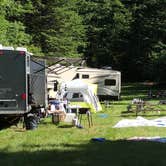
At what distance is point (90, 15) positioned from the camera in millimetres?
71062

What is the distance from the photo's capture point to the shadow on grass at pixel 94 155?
35.9 ft

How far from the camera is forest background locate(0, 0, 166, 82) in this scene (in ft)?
158

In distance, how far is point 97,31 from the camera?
70625 millimetres

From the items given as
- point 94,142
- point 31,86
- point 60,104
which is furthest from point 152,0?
point 94,142

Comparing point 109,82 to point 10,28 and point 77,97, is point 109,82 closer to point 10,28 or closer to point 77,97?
point 10,28

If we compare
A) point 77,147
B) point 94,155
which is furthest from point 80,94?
point 94,155

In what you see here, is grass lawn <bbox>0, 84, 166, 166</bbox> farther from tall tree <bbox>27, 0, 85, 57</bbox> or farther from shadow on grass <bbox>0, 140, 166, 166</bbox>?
tall tree <bbox>27, 0, 85, 57</bbox>

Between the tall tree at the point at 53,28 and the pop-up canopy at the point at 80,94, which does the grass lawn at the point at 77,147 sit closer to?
the pop-up canopy at the point at 80,94

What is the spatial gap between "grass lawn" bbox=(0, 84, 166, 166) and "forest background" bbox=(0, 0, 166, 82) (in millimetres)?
16829

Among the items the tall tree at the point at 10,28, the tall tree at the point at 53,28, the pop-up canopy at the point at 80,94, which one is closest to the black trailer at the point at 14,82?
the pop-up canopy at the point at 80,94

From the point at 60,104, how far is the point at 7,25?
14.4 metres

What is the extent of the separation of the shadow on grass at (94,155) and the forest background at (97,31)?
69.9 feet

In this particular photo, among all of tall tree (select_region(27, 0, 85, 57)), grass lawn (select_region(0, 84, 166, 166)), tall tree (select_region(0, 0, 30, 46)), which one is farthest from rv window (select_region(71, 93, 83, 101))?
tall tree (select_region(27, 0, 85, 57))

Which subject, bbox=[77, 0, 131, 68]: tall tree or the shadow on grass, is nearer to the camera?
the shadow on grass
